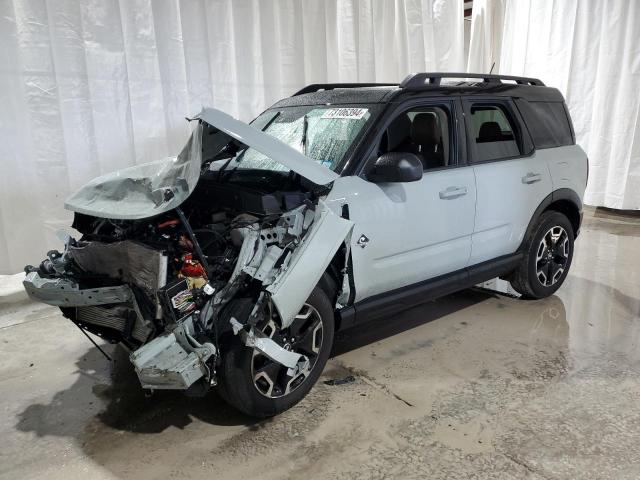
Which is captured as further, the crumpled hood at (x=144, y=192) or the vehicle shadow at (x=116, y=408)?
the vehicle shadow at (x=116, y=408)

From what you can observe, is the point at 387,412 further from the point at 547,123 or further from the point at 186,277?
the point at 547,123

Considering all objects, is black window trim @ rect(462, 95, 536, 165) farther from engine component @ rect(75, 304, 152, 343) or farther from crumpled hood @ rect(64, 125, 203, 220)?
engine component @ rect(75, 304, 152, 343)

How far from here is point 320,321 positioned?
9.32ft

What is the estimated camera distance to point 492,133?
3.86m

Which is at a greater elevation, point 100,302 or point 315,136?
point 315,136

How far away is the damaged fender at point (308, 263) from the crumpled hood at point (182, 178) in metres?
0.22

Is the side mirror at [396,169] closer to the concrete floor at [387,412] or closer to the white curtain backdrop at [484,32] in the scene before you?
the concrete floor at [387,412]

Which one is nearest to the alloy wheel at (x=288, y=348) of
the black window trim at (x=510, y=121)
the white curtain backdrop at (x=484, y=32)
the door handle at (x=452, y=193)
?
the door handle at (x=452, y=193)

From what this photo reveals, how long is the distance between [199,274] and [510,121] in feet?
8.97

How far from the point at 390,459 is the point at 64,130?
170 inches

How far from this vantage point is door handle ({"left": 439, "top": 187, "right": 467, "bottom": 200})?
10.9 feet

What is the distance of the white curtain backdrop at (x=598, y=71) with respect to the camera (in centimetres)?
715

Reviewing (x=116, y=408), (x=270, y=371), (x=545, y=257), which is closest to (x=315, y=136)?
(x=270, y=371)

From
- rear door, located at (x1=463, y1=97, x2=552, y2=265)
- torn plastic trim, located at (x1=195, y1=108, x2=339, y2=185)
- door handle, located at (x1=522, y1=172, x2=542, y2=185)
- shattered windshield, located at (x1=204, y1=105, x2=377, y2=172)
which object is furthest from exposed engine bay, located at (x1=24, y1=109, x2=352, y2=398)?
door handle, located at (x1=522, y1=172, x2=542, y2=185)
